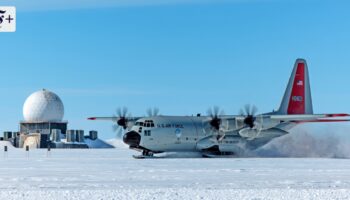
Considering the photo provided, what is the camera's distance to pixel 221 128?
43.1 meters

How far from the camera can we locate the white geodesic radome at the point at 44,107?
90.5m

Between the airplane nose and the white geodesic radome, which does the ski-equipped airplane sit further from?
the white geodesic radome

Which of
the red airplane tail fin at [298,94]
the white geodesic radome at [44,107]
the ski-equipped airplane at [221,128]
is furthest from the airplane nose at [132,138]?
the white geodesic radome at [44,107]

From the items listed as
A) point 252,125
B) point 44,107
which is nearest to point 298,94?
point 252,125

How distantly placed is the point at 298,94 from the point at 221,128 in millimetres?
7220


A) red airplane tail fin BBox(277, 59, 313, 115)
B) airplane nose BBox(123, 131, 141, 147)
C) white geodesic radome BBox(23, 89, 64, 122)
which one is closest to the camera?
airplane nose BBox(123, 131, 141, 147)

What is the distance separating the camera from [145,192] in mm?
15172

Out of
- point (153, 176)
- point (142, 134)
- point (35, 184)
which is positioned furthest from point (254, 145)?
point (35, 184)

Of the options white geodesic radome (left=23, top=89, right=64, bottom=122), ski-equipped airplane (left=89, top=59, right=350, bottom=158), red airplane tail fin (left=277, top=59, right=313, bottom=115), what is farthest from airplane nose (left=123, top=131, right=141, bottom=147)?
white geodesic radome (left=23, top=89, right=64, bottom=122)

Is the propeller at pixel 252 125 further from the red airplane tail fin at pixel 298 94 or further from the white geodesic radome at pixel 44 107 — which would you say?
the white geodesic radome at pixel 44 107

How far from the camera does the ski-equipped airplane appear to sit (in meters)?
40.9

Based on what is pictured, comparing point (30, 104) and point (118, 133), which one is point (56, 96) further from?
point (118, 133)

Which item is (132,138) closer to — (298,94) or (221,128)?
(221,128)

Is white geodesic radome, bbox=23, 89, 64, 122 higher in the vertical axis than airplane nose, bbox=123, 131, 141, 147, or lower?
higher
